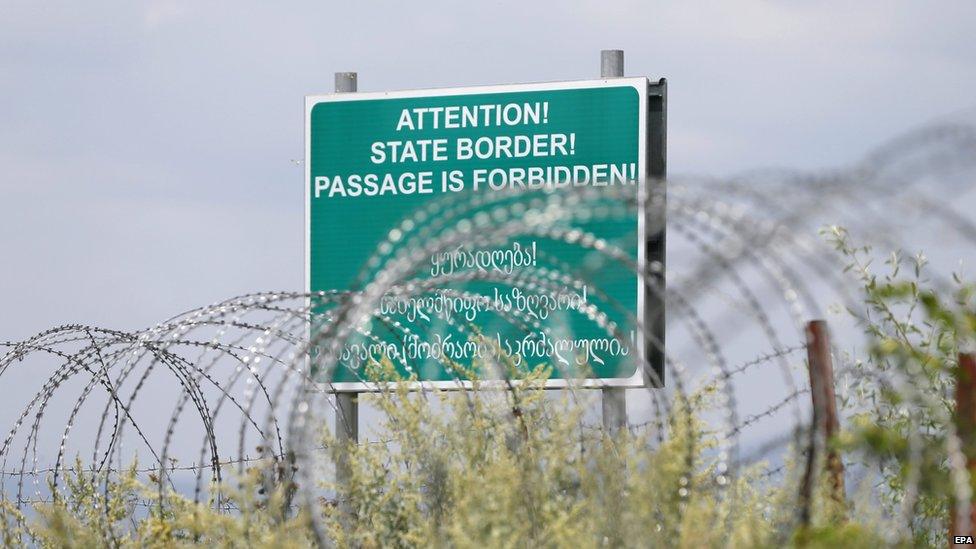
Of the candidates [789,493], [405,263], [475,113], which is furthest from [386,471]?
[475,113]

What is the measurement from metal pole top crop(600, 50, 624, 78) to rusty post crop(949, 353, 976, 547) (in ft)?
19.0

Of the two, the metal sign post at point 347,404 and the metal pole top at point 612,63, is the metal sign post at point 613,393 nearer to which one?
the metal pole top at point 612,63

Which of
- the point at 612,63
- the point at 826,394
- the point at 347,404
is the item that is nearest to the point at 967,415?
the point at 826,394

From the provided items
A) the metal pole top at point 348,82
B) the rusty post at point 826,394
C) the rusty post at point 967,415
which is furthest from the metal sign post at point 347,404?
the rusty post at point 967,415

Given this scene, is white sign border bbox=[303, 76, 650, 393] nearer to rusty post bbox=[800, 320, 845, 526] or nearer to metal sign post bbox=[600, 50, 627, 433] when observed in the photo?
metal sign post bbox=[600, 50, 627, 433]

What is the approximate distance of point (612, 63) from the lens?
1222cm

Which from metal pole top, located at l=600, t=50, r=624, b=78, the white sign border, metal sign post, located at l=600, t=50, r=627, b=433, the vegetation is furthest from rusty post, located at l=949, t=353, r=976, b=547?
metal pole top, located at l=600, t=50, r=624, b=78

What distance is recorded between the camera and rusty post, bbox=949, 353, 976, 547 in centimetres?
662

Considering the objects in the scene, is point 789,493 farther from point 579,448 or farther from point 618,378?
point 618,378

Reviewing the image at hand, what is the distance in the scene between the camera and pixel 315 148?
1300cm

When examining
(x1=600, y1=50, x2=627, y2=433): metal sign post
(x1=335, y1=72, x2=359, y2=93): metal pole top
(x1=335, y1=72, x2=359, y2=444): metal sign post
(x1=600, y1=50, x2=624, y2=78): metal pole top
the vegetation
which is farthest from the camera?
(x1=335, y1=72, x2=359, y2=93): metal pole top

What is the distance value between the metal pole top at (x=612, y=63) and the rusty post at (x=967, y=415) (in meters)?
5.80

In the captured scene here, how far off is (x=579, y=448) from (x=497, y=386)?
997 millimetres

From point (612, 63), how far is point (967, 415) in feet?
19.9
